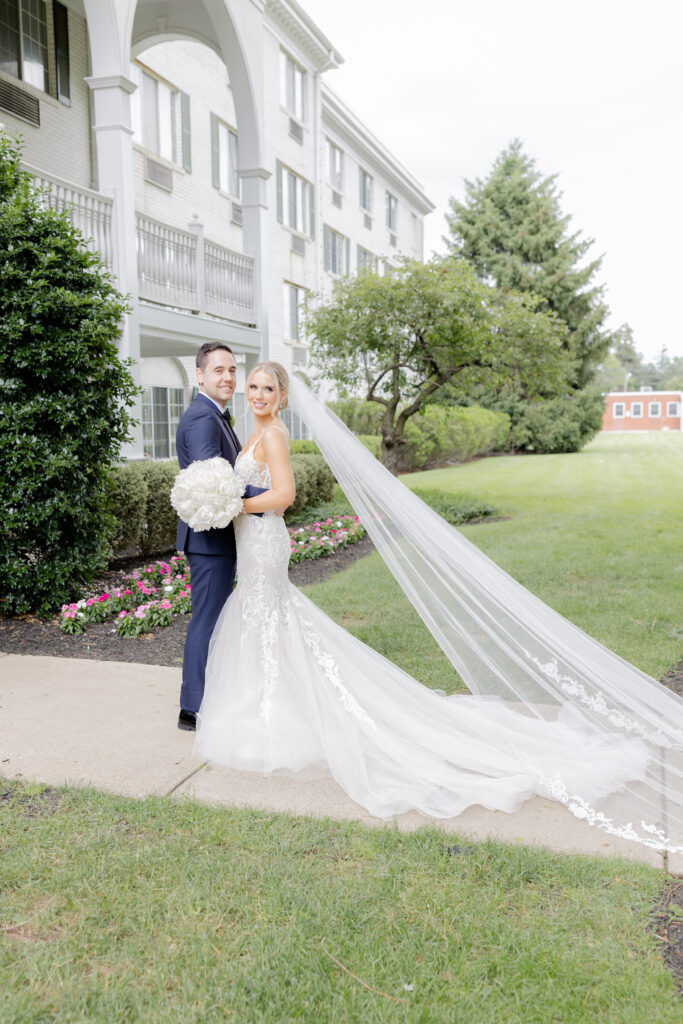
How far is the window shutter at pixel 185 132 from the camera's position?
1622cm

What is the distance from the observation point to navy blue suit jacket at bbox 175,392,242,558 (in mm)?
3979

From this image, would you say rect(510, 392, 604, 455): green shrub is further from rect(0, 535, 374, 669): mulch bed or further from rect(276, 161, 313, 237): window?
rect(0, 535, 374, 669): mulch bed

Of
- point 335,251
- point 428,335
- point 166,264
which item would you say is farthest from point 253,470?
point 335,251

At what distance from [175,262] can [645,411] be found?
7647cm

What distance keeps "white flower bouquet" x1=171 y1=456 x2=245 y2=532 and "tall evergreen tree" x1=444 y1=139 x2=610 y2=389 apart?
33.7 metres

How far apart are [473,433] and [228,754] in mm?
25801

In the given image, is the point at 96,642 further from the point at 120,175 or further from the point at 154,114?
the point at 154,114

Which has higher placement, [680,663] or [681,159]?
[681,159]

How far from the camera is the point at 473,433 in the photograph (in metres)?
28.6

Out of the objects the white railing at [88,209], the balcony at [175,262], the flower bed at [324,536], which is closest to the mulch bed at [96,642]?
the flower bed at [324,536]

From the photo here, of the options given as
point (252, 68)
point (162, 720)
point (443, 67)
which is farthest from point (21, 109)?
point (443, 67)

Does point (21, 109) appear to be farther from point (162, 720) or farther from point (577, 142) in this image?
point (577, 142)

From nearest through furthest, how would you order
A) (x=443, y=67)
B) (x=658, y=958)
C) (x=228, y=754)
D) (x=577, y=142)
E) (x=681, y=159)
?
1. (x=658, y=958)
2. (x=228, y=754)
3. (x=681, y=159)
4. (x=443, y=67)
5. (x=577, y=142)

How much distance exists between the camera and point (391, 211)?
103 feet
